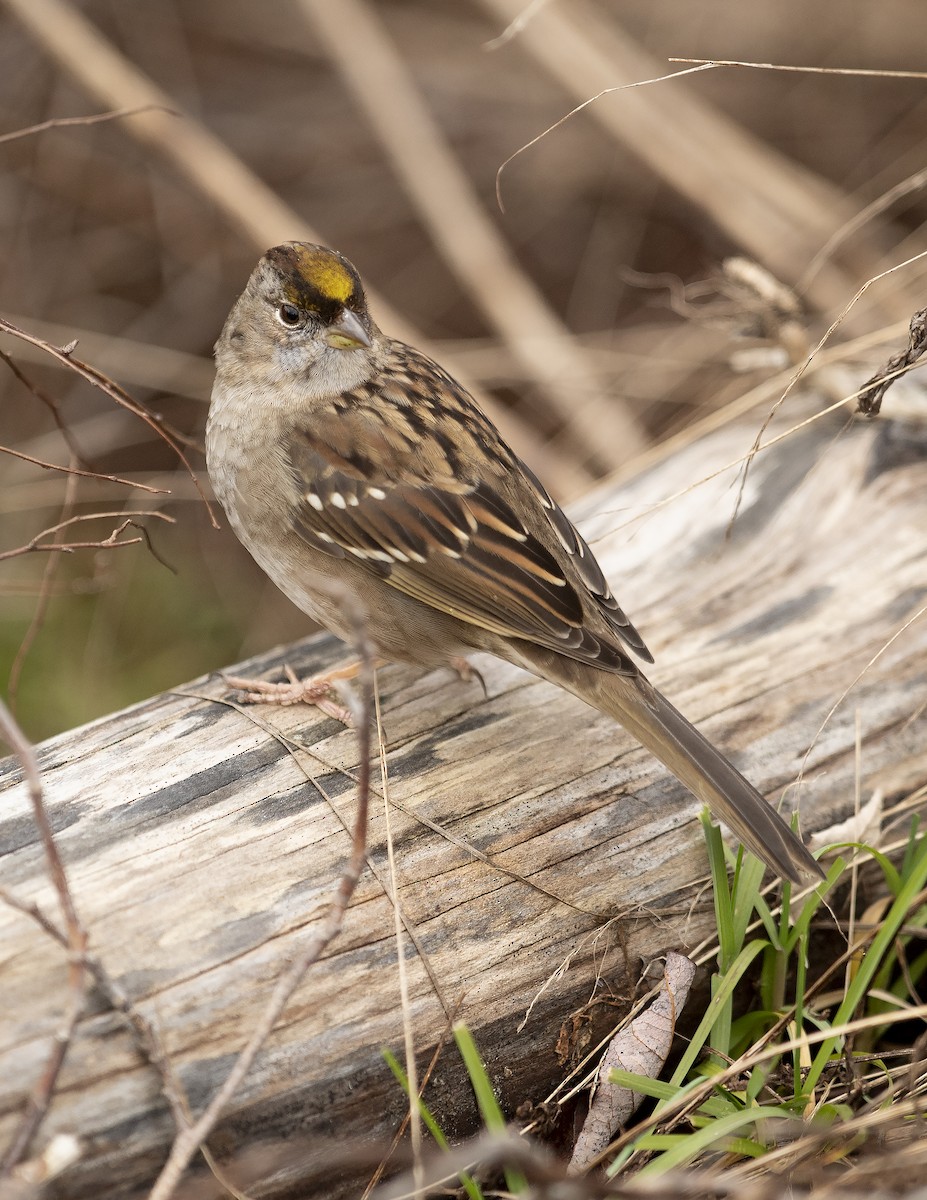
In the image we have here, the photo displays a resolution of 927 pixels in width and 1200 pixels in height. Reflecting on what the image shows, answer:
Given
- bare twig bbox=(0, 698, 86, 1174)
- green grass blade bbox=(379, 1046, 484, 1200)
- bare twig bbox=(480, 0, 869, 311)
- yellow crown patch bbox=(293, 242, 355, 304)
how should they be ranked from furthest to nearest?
bare twig bbox=(480, 0, 869, 311) → yellow crown patch bbox=(293, 242, 355, 304) → green grass blade bbox=(379, 1046, 484, 1200) → bare twig bbox=(0, 698, 86, 1174)

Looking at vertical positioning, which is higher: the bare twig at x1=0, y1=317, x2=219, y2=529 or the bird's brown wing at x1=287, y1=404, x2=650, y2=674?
the bare twig at x1=0, y1=317, x2=219, y2=529

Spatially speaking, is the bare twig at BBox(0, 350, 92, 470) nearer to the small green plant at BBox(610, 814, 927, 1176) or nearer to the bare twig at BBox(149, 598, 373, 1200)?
the bare twig at BBox(149, 598, 373, 1200)

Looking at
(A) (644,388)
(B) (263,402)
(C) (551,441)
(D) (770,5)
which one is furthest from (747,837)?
(D) (770,5)

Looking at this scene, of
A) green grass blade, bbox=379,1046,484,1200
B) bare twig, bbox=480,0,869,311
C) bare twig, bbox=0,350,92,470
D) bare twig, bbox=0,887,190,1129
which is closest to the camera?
bare twig, bbox=0,887,190,1129

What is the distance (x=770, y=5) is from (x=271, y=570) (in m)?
4.75

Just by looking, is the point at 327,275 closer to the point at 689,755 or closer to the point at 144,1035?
the point at 689,755

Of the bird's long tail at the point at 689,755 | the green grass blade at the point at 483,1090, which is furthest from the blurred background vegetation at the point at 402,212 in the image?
the green grass blade at the point at 483,1090

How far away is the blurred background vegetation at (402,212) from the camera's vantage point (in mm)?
4953

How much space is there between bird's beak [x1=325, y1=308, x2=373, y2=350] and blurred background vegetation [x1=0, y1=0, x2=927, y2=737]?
5.14 ft

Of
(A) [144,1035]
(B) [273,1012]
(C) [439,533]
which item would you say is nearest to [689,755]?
(C) [439,533]

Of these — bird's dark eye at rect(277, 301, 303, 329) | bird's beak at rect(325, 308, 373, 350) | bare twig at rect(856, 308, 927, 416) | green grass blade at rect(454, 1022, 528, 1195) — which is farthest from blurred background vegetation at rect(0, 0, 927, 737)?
green grass blade at rect(454, 1022, 528, 1195)

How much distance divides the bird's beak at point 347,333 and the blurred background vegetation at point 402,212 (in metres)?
1.57

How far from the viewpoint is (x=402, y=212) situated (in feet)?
21.2

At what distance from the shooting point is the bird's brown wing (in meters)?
2.82
